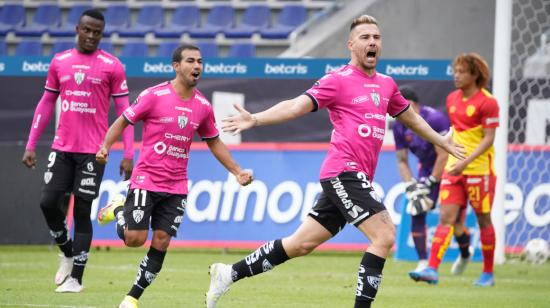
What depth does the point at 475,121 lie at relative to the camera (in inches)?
489

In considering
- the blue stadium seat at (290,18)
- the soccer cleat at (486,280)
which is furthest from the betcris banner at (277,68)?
the soccer cleat at (486,280)

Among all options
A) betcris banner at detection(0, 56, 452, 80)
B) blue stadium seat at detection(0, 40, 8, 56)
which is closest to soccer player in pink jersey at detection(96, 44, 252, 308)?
betcris banner at detection(0, 56, 452, 80)

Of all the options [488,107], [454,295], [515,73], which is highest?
[515,73]

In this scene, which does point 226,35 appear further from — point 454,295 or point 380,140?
point 380,140

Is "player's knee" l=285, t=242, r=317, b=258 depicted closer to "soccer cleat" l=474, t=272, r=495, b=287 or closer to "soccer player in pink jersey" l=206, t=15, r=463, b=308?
"soccer player in pink jersey" l=206, t=15, r=463, b=308

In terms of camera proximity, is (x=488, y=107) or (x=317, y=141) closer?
(x=488, y=107)

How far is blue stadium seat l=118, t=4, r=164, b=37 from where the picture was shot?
924 inches

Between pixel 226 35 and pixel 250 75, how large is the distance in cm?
508

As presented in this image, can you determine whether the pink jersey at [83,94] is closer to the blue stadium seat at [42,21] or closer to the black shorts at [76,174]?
the black shorts at [76,174]

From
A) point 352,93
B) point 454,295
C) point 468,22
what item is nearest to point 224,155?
point 352,93

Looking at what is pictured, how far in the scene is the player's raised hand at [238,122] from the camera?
7328 millimetres

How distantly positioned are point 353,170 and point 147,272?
6.16 feet

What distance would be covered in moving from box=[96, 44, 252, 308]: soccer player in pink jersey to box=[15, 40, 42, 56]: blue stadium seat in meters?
14.2

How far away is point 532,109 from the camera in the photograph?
17.3m
